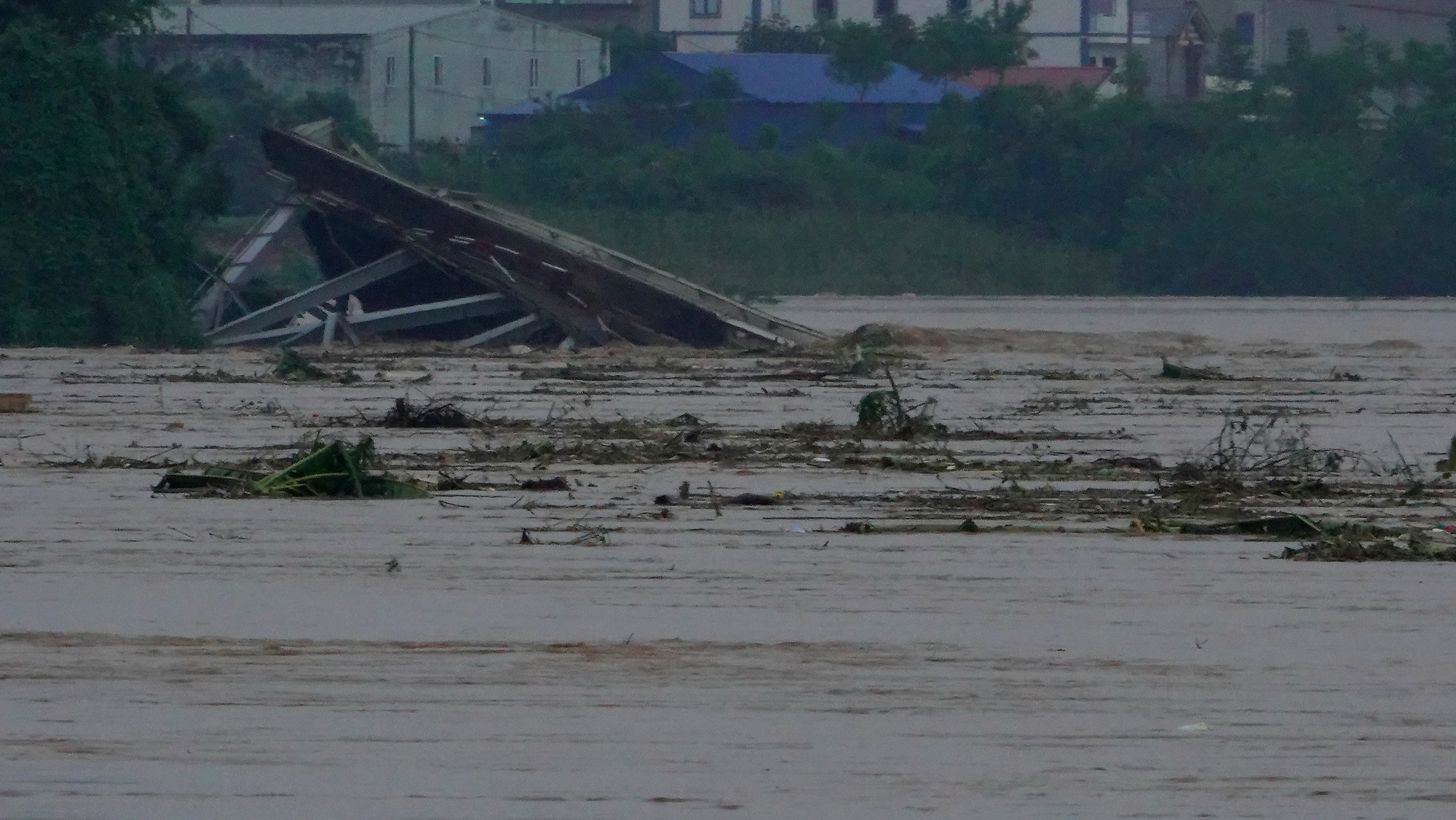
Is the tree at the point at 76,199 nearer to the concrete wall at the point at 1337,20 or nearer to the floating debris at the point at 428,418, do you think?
the floating debris at the point at 428,418

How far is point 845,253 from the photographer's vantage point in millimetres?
61125

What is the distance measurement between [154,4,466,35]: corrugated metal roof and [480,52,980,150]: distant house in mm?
5430

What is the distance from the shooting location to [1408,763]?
6.36 meters

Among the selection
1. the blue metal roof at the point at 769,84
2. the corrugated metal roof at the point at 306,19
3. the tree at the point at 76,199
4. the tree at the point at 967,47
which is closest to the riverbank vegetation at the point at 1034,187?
the blue metal roof at the point at 769,84

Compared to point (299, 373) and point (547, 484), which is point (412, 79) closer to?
point (299, 373)

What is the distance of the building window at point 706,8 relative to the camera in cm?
9788

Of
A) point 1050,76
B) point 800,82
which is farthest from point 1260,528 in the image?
→ point 1050,76

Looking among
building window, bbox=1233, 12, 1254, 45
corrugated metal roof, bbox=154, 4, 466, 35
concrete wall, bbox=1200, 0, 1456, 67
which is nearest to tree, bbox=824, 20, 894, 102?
corrugated metal roof, bbox=154, 4, 466, 35

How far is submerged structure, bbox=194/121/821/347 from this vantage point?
31000 millimetres

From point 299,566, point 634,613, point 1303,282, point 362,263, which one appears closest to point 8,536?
point 299,566

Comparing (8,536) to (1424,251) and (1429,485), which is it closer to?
(1429,485)

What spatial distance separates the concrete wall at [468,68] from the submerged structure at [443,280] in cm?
4996

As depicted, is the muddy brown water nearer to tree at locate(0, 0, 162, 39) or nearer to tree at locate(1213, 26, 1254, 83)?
tree at locate(0, 0, 162, 39)

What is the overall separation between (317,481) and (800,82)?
69739 mm
